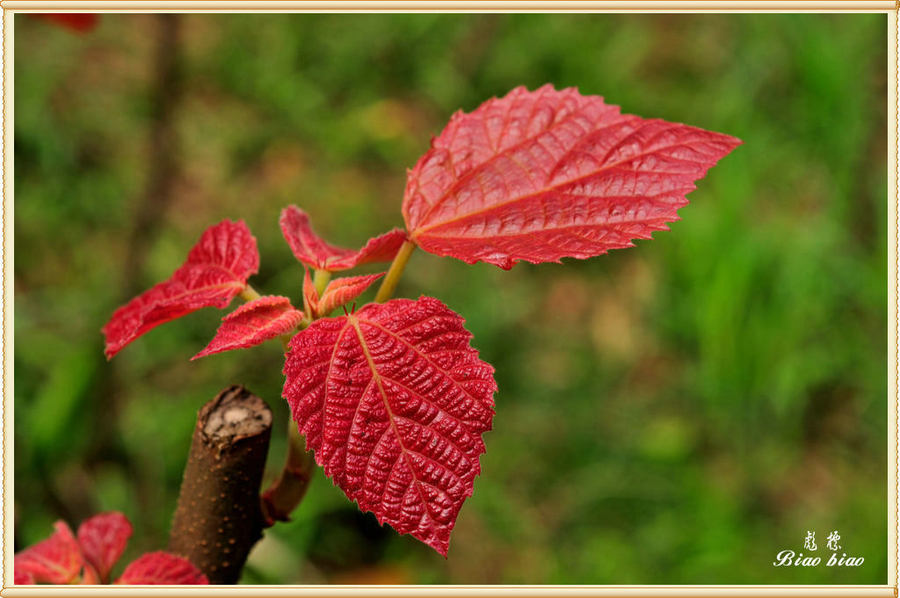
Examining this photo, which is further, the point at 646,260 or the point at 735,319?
the point at 646,260

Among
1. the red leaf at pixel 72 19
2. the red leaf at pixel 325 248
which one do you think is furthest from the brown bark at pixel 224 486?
the red leaf at pixel 72 19

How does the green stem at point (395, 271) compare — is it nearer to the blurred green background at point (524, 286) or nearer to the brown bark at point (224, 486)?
the brown bark at point (224, 486)

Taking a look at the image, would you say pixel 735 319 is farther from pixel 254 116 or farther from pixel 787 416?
pixel 254 116

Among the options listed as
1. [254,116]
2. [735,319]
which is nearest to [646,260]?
[735,319]

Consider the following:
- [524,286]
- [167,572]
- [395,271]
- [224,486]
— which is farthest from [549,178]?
[524,286]

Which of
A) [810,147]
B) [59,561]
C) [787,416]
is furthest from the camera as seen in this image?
[810,147]

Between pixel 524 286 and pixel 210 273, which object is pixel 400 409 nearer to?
pixel 210 273

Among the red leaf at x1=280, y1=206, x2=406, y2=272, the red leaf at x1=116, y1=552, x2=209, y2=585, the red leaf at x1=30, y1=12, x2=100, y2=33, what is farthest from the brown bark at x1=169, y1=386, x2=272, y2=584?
the red leaf at x1=30, y1=12, x2=100, y2=33
